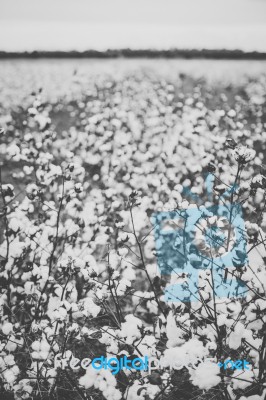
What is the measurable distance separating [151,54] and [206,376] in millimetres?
20347

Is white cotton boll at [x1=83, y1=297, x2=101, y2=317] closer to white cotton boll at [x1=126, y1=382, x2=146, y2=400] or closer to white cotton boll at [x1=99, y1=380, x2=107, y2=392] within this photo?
white cotton boll at [x1=99, y1=380, x2=107, y2=392]

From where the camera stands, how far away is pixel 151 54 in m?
19.3

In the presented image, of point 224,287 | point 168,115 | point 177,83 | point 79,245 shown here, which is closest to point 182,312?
point 224,287

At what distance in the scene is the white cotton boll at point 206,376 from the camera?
1601 mm

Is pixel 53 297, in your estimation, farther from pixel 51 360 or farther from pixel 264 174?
pixel 264 174

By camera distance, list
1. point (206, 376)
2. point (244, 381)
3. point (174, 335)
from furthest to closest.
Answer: point (174, 335), point (244, 381), point (206, 376)

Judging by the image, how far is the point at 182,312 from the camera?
2.23m

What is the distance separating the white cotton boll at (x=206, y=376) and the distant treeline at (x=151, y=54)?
18.8 m

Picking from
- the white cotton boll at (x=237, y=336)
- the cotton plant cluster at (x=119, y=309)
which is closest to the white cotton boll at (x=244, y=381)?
the cotton plant cluster at (x=119, y=309)

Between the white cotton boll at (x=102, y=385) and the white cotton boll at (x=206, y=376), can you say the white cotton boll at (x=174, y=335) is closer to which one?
the white cotton boll at (x=206, y=376)

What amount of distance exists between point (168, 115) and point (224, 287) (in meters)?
4.66

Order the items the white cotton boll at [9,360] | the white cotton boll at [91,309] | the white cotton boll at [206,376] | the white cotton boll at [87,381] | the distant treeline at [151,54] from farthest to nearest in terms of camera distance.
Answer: the distant treeline at [151,54]
the white cotton boll at [9,360]
the white cotton boll at [91,309]
the white cotton boll at [87,381]
the white cotton boll at [206,376]

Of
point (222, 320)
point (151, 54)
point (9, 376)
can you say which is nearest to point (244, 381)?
point (222, 320)

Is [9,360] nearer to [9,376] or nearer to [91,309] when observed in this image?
[9,376]
